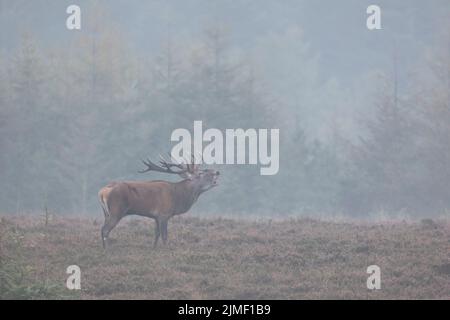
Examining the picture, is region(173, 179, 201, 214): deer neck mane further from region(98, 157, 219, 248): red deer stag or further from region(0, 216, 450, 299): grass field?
region(0, 216, 450, 299): grass field

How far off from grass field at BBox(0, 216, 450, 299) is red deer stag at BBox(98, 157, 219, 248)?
525 mm

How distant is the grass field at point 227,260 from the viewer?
13.7 meters

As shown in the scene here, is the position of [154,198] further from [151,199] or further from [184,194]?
[184,194]

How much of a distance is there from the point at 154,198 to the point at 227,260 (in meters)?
2.35

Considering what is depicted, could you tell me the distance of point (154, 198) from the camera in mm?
17203

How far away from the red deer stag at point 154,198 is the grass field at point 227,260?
52 centimetres

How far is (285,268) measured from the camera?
15172 millimetres

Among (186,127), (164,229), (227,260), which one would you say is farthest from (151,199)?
(186,127)

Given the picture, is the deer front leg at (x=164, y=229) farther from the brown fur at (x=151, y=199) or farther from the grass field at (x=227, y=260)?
the grass field at (x=227, y=260)

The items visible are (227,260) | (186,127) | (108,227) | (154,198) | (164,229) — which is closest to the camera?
(227,260)
